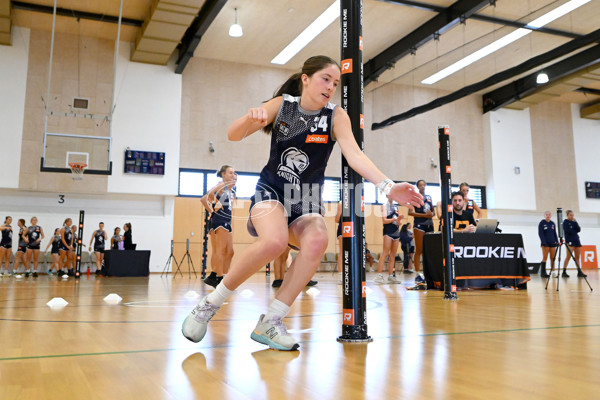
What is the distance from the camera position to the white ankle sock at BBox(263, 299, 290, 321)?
7.93ft

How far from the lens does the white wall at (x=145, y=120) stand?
1512 cm

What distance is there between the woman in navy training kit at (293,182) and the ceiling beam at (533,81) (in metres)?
14.4

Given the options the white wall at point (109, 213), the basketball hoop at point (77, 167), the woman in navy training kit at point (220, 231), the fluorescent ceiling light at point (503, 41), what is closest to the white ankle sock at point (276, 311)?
the woman in navy training kit at point (220, 231)

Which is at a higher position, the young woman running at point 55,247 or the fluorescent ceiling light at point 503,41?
the fluorescent ceiling light at point 503,41

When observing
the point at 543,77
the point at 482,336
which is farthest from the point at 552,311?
the point at 543,77

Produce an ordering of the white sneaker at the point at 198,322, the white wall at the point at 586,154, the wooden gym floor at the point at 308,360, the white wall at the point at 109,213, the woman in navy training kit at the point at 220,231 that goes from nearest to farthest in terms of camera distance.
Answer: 1. the wooden gym floor at the point at 308,360
2. the white sneaker at the point at 198,322
3. the woman in navy training kit at the point at 220,231
4. the white wall at the point at 109,213
5. the white wall at the point at 586,154

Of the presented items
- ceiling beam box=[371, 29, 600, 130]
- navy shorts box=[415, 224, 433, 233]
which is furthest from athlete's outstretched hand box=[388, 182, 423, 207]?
ceiling beam box=[371, 29, 600, 130]

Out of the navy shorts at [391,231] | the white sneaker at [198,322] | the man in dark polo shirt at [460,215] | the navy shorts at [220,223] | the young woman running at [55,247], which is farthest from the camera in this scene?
the young woman running at [55,247]

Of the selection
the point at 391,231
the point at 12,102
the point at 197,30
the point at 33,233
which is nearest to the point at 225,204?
the point at 391,231

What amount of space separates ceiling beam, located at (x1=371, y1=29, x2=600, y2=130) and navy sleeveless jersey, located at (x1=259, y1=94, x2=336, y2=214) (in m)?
12.8

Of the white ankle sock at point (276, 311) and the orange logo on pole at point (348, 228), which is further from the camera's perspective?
the orange logo on pole at point (348, 228)

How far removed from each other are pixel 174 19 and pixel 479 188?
13032 millimetres

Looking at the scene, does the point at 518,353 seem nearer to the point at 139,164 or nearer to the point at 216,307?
the point at 216,307

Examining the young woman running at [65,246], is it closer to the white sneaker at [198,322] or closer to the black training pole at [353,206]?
the white sneaker at [198,322]
